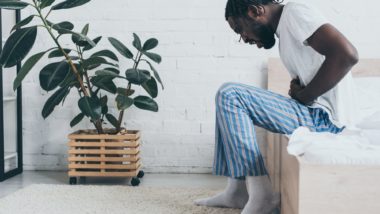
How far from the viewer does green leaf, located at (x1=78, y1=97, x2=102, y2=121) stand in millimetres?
2191

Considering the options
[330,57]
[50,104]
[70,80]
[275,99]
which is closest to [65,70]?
[70,80]

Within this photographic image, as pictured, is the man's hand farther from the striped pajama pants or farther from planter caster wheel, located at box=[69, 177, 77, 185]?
planter caster wheel, located at box=[69, 177, 77, 185]

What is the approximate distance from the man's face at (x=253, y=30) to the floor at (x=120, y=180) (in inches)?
35.2

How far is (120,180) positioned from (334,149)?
1.55 m

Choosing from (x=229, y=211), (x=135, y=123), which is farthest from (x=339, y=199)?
(x=135, y=123)

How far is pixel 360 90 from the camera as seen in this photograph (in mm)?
2211

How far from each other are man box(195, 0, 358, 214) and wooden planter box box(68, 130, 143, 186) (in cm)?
83

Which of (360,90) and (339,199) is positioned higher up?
(360,90)

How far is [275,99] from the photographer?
60.7 inches

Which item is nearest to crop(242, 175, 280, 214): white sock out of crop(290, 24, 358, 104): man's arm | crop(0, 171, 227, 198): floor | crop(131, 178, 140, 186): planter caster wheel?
crop(290, 24, 358, 104): man's arm

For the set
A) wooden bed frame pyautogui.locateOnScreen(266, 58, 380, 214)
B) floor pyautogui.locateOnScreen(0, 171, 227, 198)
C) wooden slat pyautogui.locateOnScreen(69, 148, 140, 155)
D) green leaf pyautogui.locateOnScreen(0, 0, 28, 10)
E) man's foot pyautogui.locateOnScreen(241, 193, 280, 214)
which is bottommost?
floor pyautogui.locateOnScreen(0, 171, 227, 198)

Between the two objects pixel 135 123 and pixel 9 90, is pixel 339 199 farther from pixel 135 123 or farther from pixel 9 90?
pixel 9 90

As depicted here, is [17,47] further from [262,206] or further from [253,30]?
[262,206]

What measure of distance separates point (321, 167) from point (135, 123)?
1.74 meters
